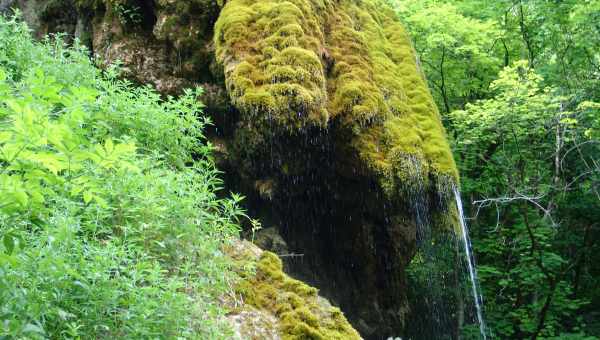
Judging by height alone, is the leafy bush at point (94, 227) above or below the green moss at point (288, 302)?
above

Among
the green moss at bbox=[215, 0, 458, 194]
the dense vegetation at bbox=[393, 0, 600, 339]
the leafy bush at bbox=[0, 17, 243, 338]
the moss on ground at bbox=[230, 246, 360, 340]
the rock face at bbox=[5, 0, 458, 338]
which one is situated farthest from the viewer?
the dense vegetation at bbox=[393, 0, 600, 339]

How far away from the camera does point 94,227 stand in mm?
2711

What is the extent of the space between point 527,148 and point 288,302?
8661 millimetres

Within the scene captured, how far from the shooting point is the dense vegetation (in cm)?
1024

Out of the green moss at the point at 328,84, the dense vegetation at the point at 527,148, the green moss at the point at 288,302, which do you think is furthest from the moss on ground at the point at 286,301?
the dense vegetation at the point at 527,148

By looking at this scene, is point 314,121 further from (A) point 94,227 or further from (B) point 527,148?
(B) point 527,148

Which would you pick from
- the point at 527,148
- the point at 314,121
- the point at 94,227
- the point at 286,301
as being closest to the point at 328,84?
the point at 314,121

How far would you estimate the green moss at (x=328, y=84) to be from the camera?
19.8ft

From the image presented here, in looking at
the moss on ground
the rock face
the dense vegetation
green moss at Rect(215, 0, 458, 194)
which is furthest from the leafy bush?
the dense vegetation

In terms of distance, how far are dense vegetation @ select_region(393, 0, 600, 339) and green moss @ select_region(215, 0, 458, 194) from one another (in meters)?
2.85

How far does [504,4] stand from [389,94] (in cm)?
660

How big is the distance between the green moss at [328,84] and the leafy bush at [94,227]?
69.7 inches

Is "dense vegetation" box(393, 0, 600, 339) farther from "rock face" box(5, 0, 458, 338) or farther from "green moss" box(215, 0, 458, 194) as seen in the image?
"rock face" box(5, 0, 458, 338)

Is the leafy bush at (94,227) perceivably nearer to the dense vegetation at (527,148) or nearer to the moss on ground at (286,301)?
the moss on ground at (286,301)
